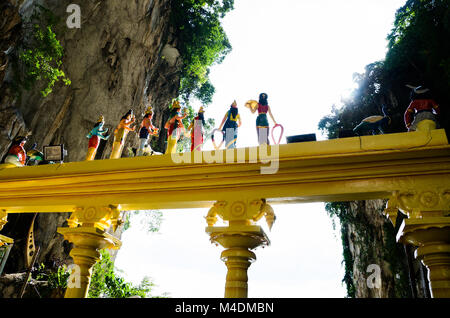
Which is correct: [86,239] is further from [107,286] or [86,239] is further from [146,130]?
[107,286]

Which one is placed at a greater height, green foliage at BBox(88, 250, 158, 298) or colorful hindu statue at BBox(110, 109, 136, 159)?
colorful hindu statue at BBox(110, 109, 136, 159)

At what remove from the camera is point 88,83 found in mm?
11719

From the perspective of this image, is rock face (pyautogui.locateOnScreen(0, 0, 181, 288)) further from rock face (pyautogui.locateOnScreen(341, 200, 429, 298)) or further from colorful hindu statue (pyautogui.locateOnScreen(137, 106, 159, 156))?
rock face (pyautogui.locateOnScreen(341, 200, 429, 298))

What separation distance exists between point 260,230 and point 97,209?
1.81m

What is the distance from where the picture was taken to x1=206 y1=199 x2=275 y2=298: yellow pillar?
265 centimetres

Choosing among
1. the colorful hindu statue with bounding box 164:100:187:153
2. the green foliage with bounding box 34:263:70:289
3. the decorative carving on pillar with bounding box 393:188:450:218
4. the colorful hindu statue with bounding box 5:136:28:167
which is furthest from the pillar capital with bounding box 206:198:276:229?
the green foliage with bounding box 34:263:70:289

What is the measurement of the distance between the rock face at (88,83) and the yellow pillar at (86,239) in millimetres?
6423

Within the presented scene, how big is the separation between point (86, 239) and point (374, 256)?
9000 millimetres

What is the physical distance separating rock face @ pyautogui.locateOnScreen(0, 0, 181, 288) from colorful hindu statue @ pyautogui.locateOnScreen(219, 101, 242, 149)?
6.66m

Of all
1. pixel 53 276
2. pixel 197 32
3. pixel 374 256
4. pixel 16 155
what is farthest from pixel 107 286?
pixel 197 32

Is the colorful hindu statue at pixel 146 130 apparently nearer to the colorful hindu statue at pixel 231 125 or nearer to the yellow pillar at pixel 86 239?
the colorful hindu statue at pixel 231 125

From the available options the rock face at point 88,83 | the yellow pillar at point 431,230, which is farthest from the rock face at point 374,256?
the rock face at point 88,83

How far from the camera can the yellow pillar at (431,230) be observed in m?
2.30
